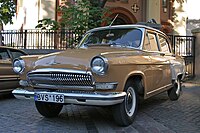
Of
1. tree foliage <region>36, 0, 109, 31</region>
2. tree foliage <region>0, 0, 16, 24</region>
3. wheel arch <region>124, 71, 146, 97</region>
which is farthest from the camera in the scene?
tree foliage <region>0, 0, 16, 24</region>

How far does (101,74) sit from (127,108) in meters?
1.10

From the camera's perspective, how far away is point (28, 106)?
767 centimetres

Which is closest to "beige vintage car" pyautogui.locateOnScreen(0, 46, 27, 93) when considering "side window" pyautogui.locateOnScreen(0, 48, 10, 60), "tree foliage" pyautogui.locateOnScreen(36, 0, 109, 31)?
"side window" pyautogui.locateOnScreen(0, 48, 10, 60)

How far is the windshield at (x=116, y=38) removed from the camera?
6400mm

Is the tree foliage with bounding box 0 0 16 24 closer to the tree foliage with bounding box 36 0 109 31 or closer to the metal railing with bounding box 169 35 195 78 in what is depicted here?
the tree foliage with bounding box 36 0 109 31

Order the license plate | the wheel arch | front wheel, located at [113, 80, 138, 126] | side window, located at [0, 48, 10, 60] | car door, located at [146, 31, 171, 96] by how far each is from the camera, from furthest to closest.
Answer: side window, located at [0, 48, 10, 60]
car door, located at [146, 31, 171, 96]
the wheel arch
front wheel, located at [113, 80, 138, 126]
the license plate

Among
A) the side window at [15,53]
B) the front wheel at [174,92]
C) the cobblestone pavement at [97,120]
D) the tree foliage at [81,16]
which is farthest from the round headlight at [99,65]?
the tree foliage at [81,16]

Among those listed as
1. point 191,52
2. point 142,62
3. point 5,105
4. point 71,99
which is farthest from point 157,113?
point 191,52

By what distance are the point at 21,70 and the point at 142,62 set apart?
2363mm

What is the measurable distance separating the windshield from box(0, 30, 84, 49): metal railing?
631 centimetres

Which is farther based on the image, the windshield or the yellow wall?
the yellow wall

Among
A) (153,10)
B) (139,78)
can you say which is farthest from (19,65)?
(153,10)

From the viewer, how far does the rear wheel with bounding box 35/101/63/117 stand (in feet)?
20.3

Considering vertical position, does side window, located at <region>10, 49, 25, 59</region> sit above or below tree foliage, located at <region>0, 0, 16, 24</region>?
below
